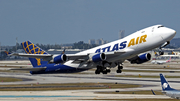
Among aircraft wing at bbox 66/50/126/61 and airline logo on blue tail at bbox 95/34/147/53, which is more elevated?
airline logo on blue tail at bbox 95/34/147/53

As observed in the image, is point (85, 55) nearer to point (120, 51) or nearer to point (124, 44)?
point (120, 51)

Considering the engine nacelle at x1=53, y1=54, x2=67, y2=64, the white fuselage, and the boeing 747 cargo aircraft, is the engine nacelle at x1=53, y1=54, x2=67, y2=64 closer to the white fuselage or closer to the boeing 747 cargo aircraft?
the boeing 747 cargo aircraft

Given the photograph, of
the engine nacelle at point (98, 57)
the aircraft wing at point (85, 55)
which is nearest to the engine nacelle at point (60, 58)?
the aircraft wing at point (85, 55)

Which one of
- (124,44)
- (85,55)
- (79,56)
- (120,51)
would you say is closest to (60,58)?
(79,56)

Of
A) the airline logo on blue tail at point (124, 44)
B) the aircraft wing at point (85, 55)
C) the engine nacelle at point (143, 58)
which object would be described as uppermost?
the airline logo on blue tail at point (124, 44)

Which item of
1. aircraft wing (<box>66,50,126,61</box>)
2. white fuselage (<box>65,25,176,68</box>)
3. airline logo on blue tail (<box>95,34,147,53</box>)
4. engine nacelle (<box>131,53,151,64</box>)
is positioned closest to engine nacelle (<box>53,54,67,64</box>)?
aircraft wing (<box>66,50,126,61</box>)

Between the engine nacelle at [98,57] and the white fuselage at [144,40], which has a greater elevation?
the white fuselage at [144,40]

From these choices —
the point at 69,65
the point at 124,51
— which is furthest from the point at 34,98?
the point at 124,51

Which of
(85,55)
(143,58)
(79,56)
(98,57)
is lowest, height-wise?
(143,58)

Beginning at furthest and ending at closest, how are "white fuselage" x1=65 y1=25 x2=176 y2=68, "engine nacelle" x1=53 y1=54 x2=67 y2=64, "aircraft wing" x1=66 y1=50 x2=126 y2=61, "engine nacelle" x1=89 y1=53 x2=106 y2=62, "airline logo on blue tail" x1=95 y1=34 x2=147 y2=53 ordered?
1. "engine nacelle" x1=53 y1=54 x2=67 y2=64
2. "engine nacelle" x1=89 y1=53 x2=106 y2=62
3. "aircraft wing" x1=66 y1=50 x2=126 y2=61
4. "airline logo on blue tail" x1=95 y1=34 x2=147 y2=53
5. "white fuselage" x1=65 y1=25 x2=176 y2=68

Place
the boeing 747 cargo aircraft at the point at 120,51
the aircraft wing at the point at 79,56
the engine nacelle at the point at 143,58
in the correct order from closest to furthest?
the boeing 747 cargo aircraft at the point at 120,51 → the aircraft wing at the point at 79,56 → the engine nacelle at the point at 143,58

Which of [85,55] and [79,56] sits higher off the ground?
[85,55]

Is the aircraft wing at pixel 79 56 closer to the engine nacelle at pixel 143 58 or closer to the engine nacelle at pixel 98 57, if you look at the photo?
the engine nacelle at pixel 98 57

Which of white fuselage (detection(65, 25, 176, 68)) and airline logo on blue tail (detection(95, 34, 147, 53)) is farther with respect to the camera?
airline logo on blue tail (detection(95, 34, 147, 53))
